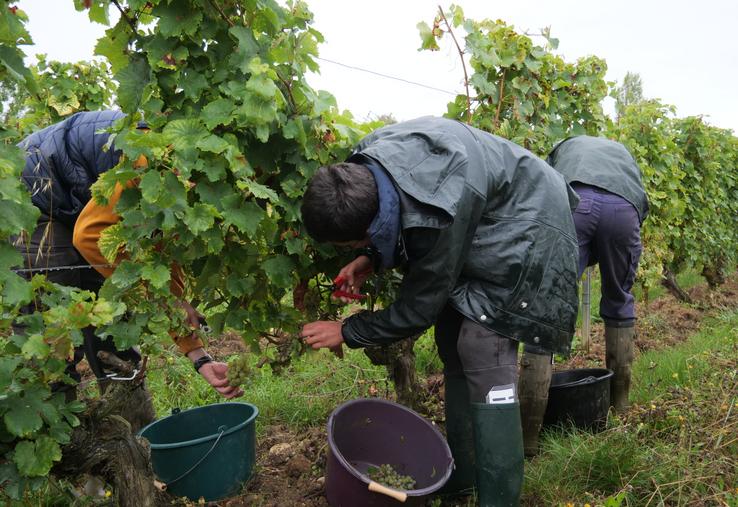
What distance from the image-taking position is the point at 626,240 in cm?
320

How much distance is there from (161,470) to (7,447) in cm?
77

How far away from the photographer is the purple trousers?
10.4ft

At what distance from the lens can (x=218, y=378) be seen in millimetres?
2553

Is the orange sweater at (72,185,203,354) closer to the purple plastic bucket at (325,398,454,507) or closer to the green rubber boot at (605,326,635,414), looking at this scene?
the purple plastic bucket at (325,398,454,507)

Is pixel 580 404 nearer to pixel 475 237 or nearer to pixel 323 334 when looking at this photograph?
pixel 475 237

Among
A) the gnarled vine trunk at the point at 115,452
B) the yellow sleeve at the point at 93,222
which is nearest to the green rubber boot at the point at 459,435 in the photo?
the gnarled vine trunk at the point at 115,452

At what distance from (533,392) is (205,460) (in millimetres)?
1511

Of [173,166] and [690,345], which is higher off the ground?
[173,166]

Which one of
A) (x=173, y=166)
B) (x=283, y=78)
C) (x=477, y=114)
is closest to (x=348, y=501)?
(x=173, y=166)

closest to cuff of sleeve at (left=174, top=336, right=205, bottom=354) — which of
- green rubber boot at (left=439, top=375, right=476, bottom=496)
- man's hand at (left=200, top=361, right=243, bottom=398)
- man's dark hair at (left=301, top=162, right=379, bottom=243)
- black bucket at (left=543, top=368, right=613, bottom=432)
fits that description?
man's hand at (left=200, top=361, right=243, bottom=398)

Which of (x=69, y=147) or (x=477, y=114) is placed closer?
(x=69, y=147)

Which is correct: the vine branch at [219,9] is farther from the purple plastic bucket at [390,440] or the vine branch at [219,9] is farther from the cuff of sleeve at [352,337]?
the purple plastic bucket at [390,440]

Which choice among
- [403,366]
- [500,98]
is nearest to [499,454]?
[403,366]

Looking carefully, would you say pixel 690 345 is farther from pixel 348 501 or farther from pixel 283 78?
pixel 283 78
